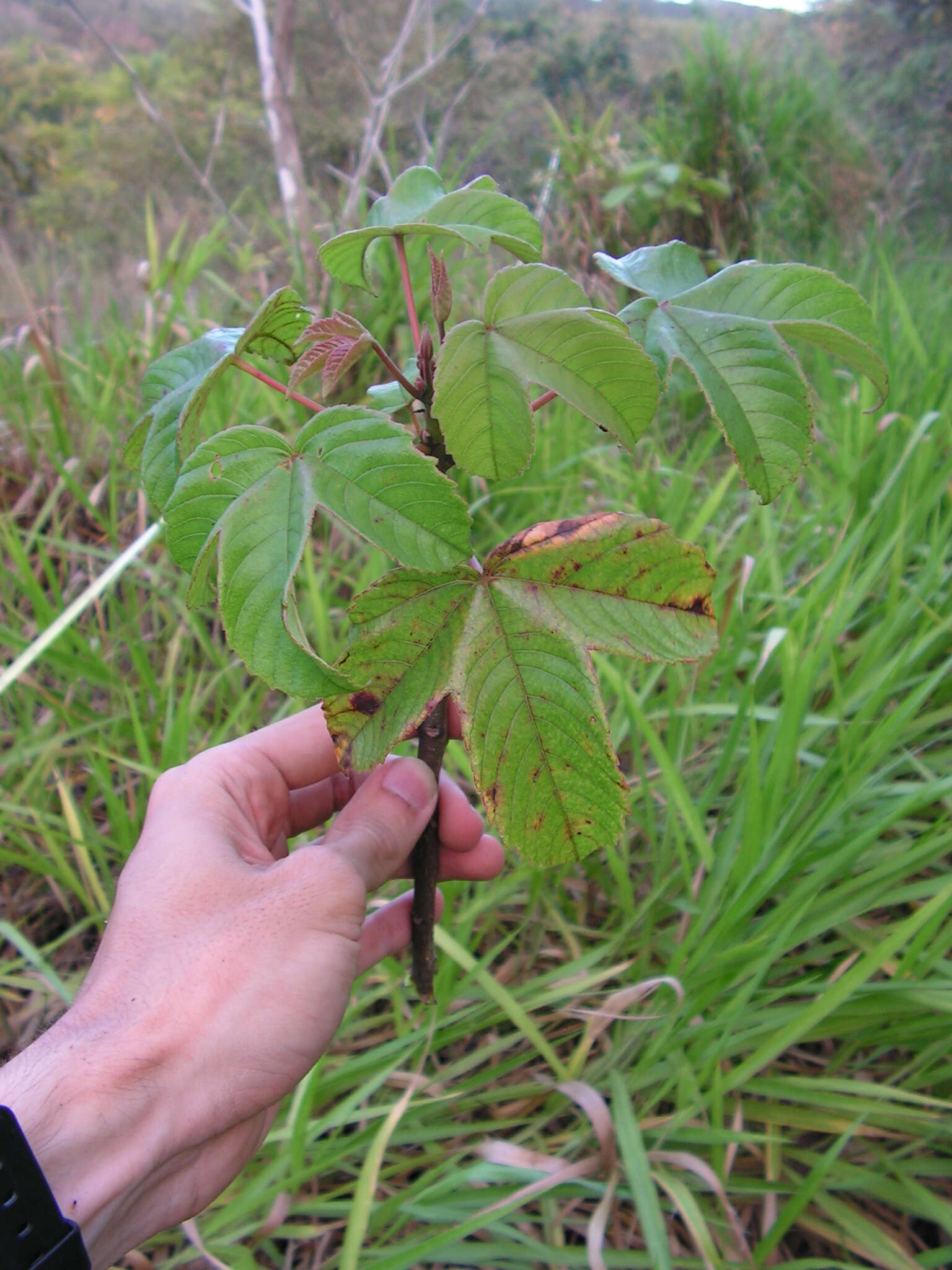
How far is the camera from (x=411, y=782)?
744 mm

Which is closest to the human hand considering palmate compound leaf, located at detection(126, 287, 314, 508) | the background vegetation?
the background vegetation

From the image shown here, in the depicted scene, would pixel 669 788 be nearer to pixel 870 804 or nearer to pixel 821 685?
pixel 870 804

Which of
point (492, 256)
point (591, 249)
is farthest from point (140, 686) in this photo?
point (591, 249)

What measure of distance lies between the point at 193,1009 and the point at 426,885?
242mm

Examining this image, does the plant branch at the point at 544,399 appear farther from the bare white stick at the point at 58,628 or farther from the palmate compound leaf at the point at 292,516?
the bare white stick at the point at 58,628

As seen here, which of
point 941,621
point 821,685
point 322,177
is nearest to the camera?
point 941,621

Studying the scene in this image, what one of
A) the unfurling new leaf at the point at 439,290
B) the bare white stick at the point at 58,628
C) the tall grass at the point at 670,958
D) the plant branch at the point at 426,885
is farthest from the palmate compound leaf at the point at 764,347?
the bare white stick at the point at 58,628

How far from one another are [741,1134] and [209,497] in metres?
0.83

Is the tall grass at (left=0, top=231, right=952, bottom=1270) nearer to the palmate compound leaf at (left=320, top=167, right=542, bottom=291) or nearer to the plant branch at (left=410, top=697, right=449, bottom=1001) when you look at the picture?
the plant branch at (left=410, top=697, right=449, bottom=1001)

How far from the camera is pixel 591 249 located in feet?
11.3

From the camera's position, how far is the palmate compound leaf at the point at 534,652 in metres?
0.55

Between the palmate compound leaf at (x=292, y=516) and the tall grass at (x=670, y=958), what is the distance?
639mm

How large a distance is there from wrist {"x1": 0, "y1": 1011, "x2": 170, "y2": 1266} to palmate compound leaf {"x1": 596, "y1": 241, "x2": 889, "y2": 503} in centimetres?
69

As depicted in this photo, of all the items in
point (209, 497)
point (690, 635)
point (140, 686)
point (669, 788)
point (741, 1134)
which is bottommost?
point (741, 1134)
